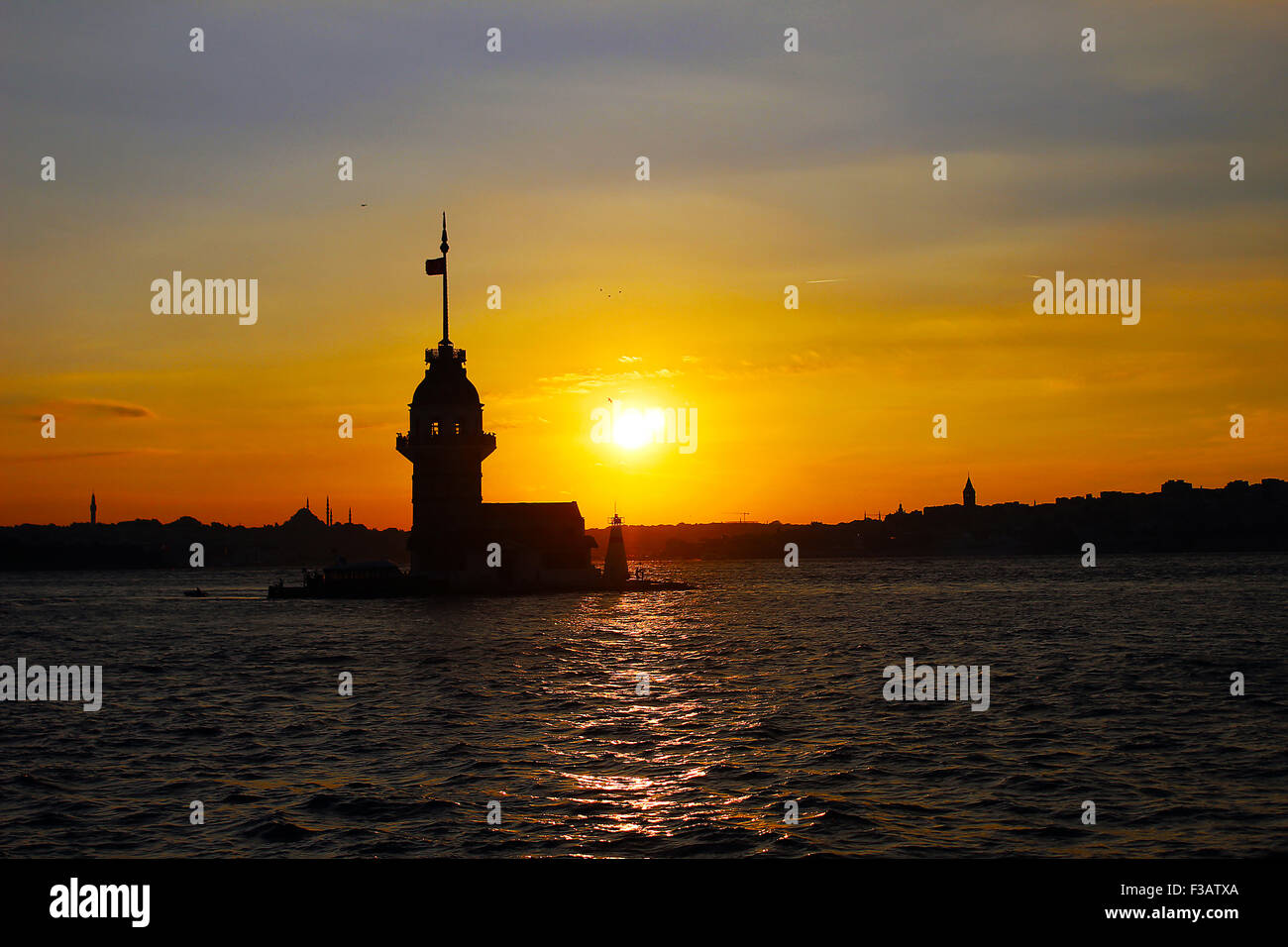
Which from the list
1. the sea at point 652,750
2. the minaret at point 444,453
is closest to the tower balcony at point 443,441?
the minaret at point 444,453

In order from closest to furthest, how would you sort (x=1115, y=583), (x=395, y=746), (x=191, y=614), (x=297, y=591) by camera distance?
(x=395, y=746) → (x=191, y=614) → (x=297, y=591) → (x=1115, y=583)

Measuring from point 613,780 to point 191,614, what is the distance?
80550 mm

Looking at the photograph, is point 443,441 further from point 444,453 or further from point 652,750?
point 652,750

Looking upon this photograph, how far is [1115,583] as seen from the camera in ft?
446

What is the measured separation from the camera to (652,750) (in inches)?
1062

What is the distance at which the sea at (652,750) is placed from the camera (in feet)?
62.1

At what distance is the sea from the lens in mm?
18922

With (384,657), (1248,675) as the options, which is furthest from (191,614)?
(1248,675)

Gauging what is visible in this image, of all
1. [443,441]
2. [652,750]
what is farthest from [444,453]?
[652,750]

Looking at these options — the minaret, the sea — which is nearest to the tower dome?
the minaret

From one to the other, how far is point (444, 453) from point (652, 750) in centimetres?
7227

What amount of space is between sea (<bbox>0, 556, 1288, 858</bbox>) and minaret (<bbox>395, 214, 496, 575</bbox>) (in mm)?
34423
